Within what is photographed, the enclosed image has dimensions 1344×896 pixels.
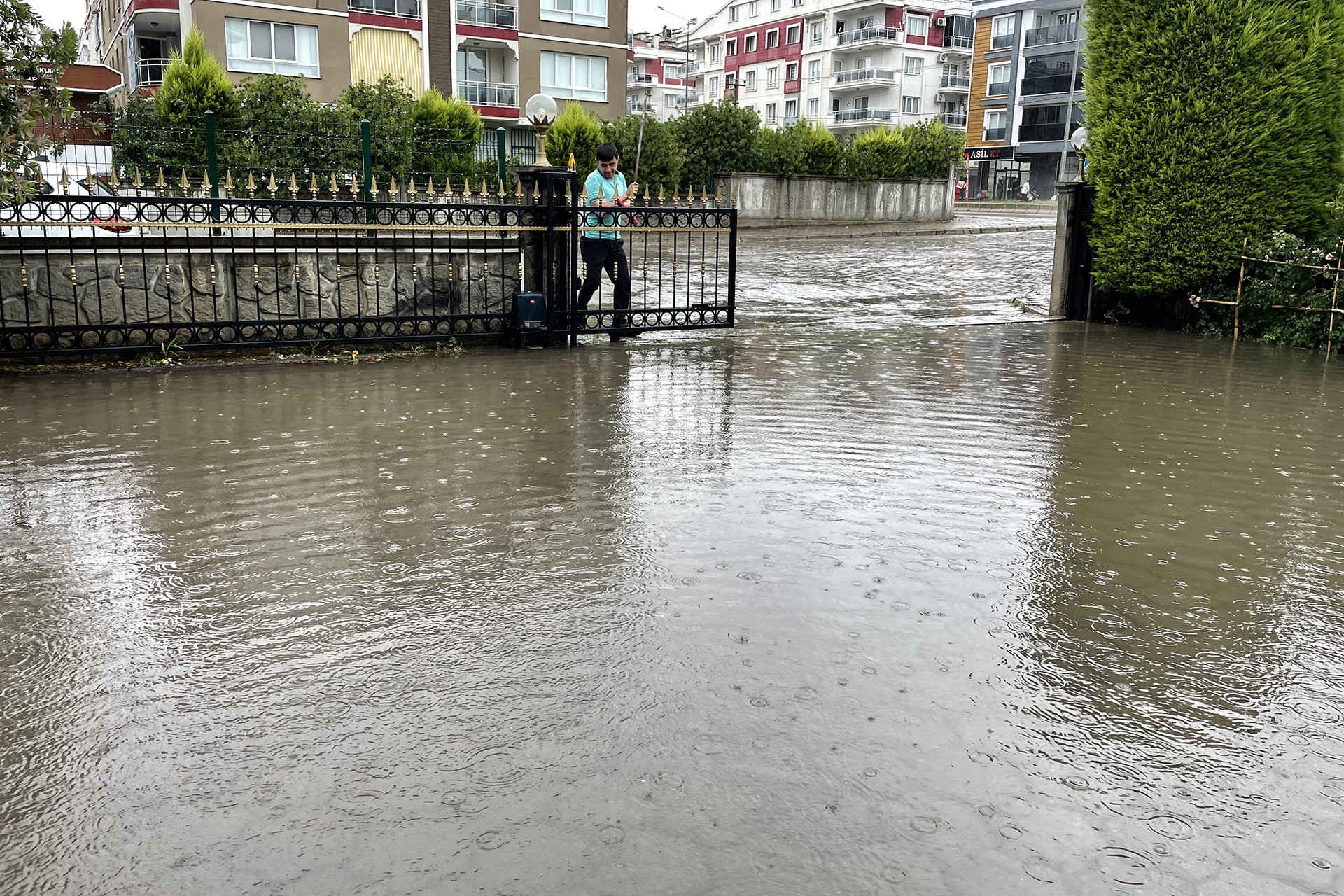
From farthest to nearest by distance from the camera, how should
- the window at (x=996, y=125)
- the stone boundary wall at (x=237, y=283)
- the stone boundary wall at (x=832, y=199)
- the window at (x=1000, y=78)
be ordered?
the window at (x=996, y=125), the window at (x=1000, y=78), the stone boundary wall at (x=832, y=199), the stone boundary wall at (x=237, y=283)

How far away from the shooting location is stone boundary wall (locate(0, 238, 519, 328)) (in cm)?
948

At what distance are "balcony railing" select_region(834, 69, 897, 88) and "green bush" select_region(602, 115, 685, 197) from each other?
149 feet

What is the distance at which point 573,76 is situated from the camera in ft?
149

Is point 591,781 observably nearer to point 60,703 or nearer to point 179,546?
point 60,703

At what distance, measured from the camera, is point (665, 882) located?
107 inches

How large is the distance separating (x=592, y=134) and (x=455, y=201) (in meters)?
18.3

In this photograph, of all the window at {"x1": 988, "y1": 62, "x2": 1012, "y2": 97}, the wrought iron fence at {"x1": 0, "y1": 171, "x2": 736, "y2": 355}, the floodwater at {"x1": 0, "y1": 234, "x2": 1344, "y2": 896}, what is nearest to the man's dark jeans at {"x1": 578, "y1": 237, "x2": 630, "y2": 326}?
the wrought iron fence at {"x1": 0, "y1": 171, "x2": 736, "y2": 355}

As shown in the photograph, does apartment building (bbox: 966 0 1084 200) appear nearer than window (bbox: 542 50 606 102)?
No

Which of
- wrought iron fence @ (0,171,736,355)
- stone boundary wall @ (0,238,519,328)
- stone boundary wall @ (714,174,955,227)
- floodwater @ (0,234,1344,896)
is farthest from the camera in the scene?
stone boundary wall @ (714,174,955,227)

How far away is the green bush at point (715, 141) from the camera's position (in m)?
32.5

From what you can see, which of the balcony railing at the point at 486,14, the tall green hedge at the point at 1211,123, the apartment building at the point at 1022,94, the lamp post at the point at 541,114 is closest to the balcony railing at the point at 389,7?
the balcony railing at the point at 486,14

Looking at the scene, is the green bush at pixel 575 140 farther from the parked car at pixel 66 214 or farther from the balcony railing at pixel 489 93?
the parked car at pixel 66 214

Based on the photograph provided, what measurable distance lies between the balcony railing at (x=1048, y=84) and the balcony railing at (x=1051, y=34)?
2040 millimetres

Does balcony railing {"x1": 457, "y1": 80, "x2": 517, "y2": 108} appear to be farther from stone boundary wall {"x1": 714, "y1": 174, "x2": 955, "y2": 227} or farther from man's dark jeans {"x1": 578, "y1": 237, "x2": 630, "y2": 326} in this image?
man's dark jeans {"x1": 578, "y1": 237, "x2": 630, "y2": 326}
